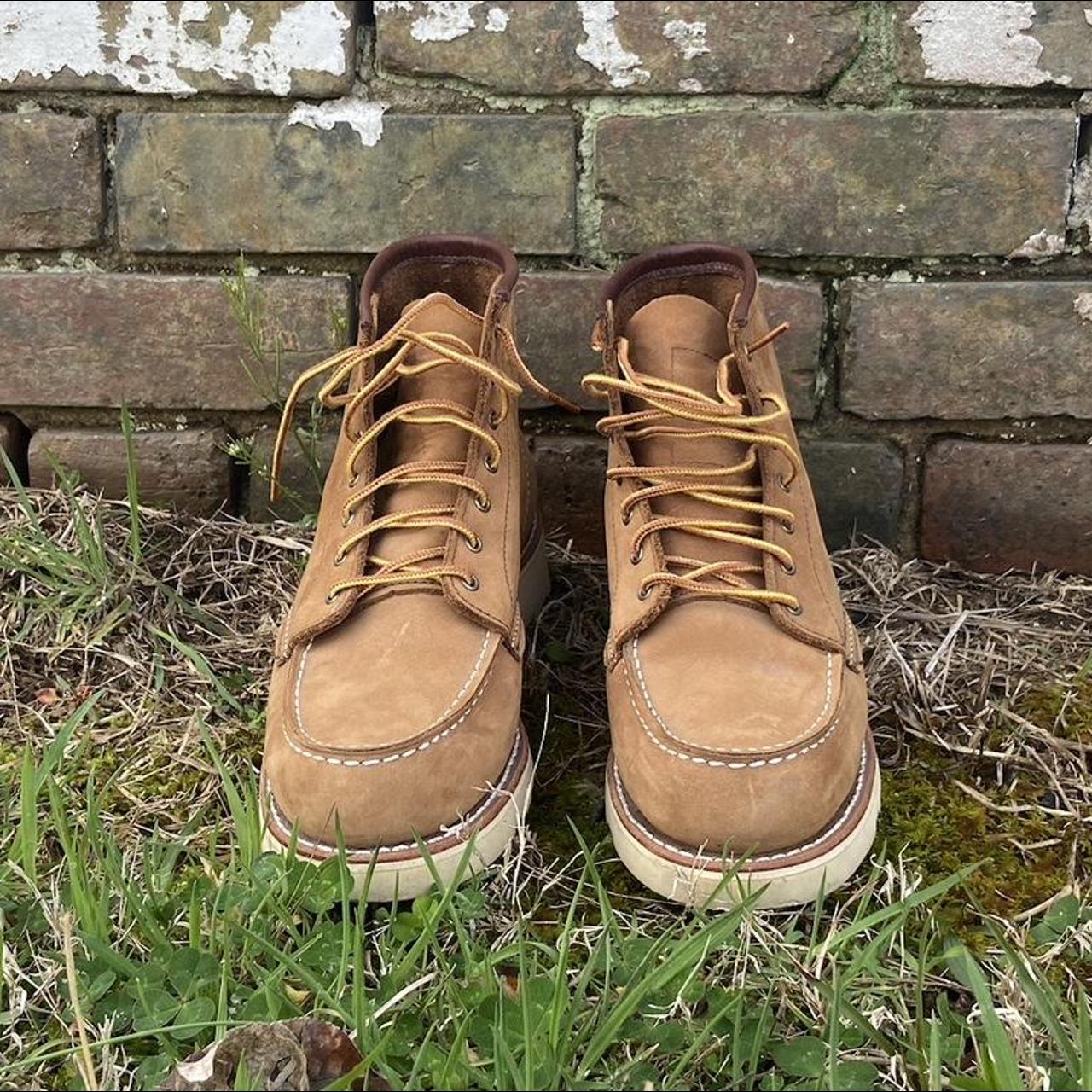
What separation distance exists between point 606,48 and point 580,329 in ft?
1.16

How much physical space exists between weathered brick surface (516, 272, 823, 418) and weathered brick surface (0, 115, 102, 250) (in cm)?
59

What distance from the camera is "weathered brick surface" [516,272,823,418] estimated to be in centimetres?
154

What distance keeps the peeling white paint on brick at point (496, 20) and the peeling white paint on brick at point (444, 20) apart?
2 cm

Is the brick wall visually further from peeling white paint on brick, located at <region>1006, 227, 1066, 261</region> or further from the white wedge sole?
the white wedge sole

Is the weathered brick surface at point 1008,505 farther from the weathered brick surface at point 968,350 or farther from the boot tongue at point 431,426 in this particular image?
the boot tongue at point 431,426

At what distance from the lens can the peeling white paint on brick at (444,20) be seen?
1.46m

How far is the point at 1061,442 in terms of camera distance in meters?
1.58

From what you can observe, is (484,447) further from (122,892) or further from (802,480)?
(122,892)

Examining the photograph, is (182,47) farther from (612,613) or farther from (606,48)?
(612,613)

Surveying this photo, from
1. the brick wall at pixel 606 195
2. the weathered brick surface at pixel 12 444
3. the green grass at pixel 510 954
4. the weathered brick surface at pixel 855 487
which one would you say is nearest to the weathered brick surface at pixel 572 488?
the brick wall at pixel 606 195

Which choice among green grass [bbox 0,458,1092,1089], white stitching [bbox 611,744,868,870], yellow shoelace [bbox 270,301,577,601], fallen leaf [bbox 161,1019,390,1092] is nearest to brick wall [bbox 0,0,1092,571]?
yellow shoelace [bbox 270,301,577,601]

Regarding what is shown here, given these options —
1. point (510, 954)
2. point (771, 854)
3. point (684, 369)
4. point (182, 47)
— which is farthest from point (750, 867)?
point (182, 47)

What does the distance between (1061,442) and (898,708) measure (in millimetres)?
517

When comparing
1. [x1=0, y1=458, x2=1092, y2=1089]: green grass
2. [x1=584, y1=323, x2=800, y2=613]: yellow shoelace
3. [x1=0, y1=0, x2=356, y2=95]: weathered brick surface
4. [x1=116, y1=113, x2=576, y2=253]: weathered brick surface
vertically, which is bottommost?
[x1=0, y1=458, x2=1092, y2=1089]: green grass
